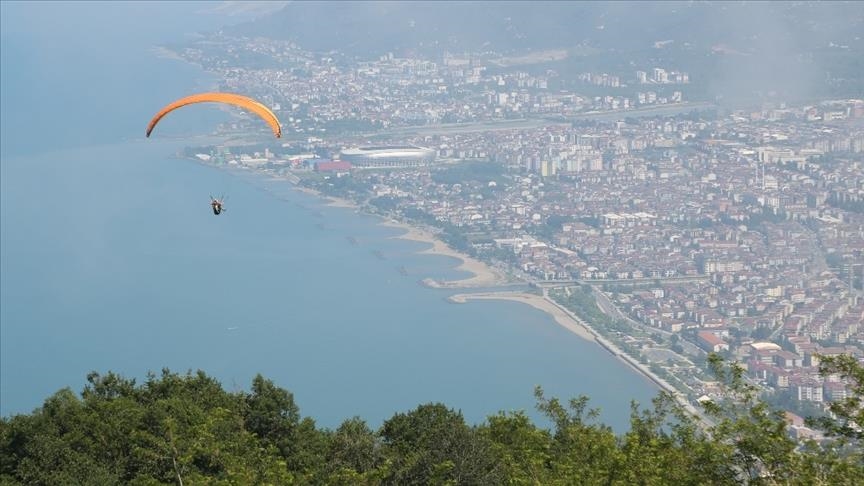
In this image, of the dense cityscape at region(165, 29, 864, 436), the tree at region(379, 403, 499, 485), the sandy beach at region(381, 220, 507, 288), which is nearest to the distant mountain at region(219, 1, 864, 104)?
the dense cityscape at region(165, 29, 864, 436)

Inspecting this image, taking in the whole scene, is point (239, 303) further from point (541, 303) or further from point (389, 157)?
point (389, 157)

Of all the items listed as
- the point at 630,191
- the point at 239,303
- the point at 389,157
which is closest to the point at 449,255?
the point at 239,303

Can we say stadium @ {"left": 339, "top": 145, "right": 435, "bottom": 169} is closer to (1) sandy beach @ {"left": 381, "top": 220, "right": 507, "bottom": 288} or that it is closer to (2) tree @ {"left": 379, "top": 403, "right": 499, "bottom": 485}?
(1) sandy beach @ {"left": 381, "top": 220, "right": 507, "bottom": 288}

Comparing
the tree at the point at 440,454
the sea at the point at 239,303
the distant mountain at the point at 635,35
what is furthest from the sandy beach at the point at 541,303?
the distant mountain at the point at 635,35

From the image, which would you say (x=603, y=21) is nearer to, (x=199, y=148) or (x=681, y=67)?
(x=681, y=67)

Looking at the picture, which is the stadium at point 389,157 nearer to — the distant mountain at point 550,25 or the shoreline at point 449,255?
the shoreline at point 449,255

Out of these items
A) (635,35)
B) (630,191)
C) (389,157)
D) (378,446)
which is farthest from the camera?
(635,35)
